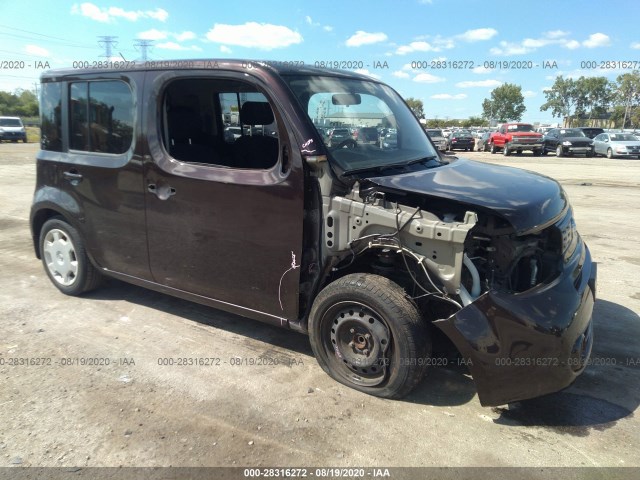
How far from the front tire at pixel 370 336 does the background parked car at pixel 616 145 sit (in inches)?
1079

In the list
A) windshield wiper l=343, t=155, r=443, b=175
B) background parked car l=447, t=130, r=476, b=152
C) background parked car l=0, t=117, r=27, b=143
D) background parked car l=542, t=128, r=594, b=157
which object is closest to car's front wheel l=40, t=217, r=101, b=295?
windshield wiper l=343, t=155, r=443, b=175

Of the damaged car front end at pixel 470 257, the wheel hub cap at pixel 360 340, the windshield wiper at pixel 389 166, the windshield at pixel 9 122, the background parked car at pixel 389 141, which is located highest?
the windshield at pixel 9 122

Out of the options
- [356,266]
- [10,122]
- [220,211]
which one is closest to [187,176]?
[220,211]

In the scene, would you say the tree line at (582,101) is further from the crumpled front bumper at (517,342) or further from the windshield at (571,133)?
the crumpled front bumper at (517,342)

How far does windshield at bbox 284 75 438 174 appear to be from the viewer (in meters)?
3.20

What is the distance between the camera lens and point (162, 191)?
3584 millimetres

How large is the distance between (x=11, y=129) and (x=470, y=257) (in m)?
42.5

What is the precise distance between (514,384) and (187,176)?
2540mm

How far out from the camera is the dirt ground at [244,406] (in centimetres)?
254

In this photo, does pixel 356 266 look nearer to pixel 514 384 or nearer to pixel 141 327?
pixel 514 384

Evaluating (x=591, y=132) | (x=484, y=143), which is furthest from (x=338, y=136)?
(x=484, y=143)

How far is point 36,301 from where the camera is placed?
181 inches

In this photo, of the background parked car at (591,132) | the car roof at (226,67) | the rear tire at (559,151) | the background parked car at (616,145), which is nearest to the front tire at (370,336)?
the car roof at (226,67)

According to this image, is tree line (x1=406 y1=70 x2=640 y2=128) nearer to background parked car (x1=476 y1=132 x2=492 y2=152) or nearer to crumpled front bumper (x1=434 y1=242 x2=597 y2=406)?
background parked car (x1=476 y1=132 x2=492 y2=152)
